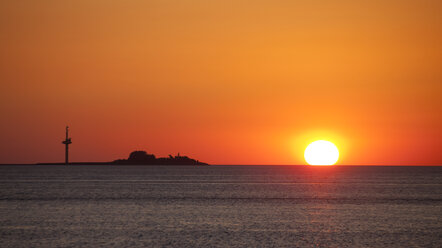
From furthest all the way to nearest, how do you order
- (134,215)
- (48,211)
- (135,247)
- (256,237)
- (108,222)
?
(48,211), (134,215), (108,222), (256,237), (135,247)

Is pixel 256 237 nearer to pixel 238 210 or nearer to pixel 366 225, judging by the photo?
Answer: pixel 366 225

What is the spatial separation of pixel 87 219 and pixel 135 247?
13985mm

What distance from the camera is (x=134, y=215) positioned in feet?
141

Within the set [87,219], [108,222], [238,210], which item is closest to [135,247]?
[108,222]

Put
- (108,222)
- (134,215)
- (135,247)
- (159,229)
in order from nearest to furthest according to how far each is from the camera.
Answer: (135,247) < (159,229) < (108,222) < (134,215)

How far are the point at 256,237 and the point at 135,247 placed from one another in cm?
688

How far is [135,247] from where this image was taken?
26688 mm

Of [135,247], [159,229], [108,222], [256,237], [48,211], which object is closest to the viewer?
[135,247]

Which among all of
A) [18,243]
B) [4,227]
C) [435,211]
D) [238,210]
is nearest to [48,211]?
[4,227]

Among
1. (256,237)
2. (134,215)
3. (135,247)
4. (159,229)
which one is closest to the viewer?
(135,247)

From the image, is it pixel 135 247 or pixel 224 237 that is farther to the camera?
pixel 224 237

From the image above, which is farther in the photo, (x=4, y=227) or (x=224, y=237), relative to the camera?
(x=4, y=227)

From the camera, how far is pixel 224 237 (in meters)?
30.1

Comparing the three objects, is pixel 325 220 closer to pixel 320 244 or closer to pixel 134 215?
pixel 320 244
